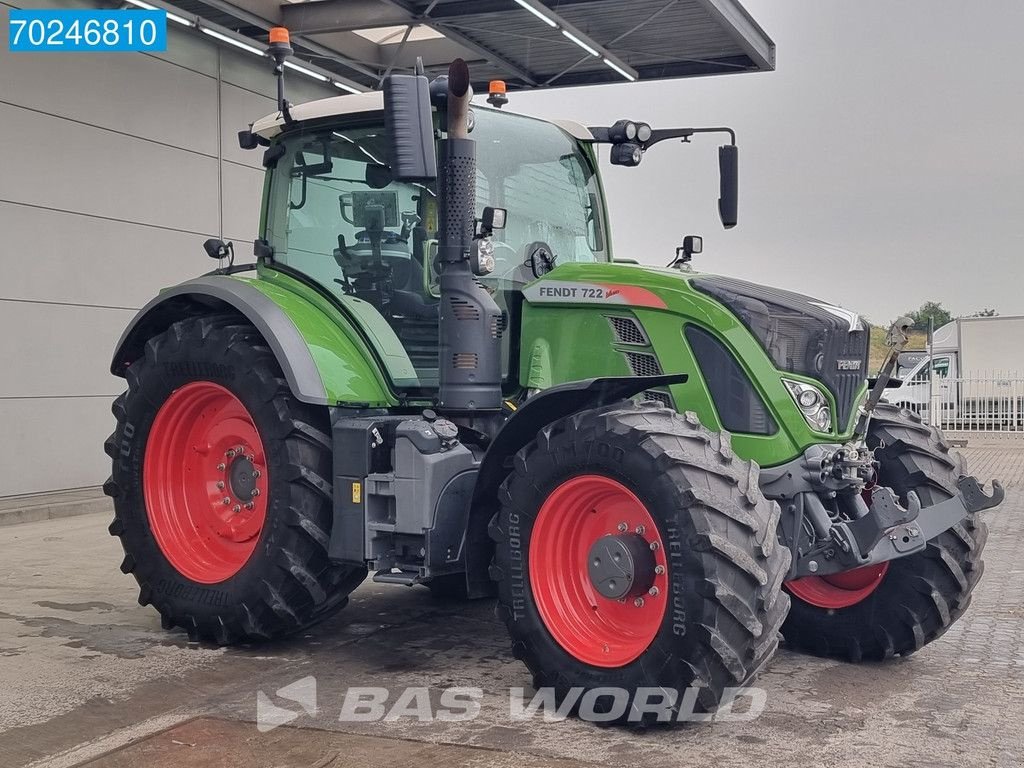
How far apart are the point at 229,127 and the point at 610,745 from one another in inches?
451

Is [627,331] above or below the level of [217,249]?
below

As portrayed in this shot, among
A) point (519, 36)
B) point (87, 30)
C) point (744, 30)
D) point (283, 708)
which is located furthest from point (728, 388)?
point (87, 30)

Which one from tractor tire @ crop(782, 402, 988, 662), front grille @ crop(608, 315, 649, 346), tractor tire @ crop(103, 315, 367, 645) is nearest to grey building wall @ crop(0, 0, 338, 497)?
tractor tire @ crop(103, 315, 367, 645)

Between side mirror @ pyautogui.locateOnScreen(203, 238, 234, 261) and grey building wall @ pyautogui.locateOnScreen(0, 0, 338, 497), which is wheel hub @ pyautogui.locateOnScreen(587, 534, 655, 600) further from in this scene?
grey building wall @ pyautogui.locateOnScreen(0, 0, 338, 497)

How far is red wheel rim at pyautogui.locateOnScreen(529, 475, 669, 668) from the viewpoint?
185 inches

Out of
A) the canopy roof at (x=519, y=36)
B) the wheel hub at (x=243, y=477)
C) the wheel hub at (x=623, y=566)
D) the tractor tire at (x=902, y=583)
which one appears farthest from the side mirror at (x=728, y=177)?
the canopy roof at (x=519, y=36)

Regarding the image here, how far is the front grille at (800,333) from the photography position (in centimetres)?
502

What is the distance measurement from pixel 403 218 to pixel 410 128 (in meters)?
1.10

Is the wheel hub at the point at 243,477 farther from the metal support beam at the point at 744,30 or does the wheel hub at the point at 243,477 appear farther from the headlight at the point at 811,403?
the metal support beam at the point at 744,30

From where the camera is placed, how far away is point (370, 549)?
17.7ft

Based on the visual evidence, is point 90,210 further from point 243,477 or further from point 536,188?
point 536,188

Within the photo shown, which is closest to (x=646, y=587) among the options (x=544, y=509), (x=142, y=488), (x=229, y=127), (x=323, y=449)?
(x=544, y=509)

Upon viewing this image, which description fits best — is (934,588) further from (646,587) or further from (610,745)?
(610,745)

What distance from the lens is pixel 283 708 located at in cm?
483
